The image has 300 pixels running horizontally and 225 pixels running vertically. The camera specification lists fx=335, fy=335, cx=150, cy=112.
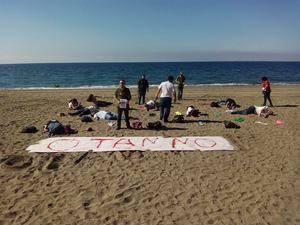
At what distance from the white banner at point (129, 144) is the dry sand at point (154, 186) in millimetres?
410

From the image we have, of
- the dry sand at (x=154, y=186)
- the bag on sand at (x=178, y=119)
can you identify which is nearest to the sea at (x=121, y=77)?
the bag on sand at (x=178, y=119)

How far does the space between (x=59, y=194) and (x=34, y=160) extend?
7.46ft

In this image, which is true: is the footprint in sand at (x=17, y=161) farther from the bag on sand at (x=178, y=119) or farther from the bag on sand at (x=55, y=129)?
the bag on sand at (x=178, y=119)

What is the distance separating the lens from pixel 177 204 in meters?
6.19

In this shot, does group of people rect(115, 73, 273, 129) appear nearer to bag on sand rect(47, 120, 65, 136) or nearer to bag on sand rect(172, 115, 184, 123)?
bag on sand rect(172, 115, 184, 123)

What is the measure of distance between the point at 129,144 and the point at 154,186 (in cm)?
303

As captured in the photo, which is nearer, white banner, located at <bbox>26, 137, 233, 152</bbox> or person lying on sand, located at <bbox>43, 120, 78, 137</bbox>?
white banner, located at <bbox>26, 137, 233, 152</bbox>

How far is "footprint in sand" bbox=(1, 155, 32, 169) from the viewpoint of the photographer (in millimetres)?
8133

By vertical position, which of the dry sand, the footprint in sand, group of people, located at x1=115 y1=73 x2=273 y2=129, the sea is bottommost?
the sea

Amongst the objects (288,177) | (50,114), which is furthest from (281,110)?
(50,114)

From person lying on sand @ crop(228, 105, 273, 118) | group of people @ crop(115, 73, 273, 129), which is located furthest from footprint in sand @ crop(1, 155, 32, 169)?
person lying on sand @ crop(228, 105, 273, 118)

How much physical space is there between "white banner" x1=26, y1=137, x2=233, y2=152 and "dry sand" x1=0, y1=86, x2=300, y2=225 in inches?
16.2

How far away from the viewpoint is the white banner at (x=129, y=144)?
9469 millimetres

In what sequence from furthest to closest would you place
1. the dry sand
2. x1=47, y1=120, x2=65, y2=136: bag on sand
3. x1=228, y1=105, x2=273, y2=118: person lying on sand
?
x1=228, y1=105, x2=273, y2=118: person lying on sand, x1=47, y1=120, x2=65, y2=136: bag on sand, the dry sand
